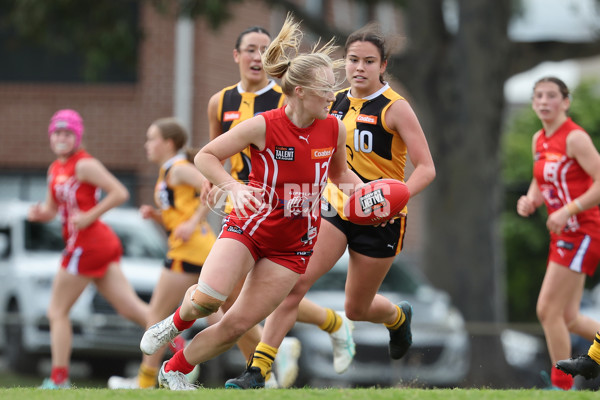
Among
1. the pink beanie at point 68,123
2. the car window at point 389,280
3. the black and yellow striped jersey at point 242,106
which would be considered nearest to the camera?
the black and yellow striped jersey at point 242,106

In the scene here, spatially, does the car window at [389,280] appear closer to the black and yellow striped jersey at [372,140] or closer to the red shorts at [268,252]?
the black and yellow striped jersey at [372,140]

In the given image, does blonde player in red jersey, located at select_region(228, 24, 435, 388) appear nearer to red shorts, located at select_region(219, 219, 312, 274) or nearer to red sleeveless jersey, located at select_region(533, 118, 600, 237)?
red shorts, located at select_region(219, 219, 312, 274)

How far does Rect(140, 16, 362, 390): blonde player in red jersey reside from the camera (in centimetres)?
592

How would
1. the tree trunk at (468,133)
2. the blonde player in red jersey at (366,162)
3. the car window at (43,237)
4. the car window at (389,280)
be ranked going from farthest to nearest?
the tree trunk at (468,133)
the car window at (43,237)
the car window at (389,280)
the blonde player in red jersey at (366,162)

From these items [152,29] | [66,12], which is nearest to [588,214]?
[66,12]

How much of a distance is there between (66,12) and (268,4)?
2857 millimetres

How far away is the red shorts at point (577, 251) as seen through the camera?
761 cm

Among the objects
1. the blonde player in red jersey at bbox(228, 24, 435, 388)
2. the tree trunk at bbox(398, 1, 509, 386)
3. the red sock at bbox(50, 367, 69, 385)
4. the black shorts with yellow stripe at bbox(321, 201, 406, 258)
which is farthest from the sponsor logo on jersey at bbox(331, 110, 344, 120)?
the tree trunk at bbox(398, 1, 509, 386)

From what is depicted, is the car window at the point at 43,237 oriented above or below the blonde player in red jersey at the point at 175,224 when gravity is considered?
below

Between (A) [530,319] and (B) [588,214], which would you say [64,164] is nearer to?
(B) [588,214]

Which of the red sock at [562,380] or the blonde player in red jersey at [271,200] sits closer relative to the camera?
the blonde player in red jersey at [271,200]

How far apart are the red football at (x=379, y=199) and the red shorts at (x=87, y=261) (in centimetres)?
345

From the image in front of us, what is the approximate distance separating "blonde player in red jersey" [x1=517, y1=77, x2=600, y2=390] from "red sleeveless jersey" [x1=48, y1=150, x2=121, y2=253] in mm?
3889

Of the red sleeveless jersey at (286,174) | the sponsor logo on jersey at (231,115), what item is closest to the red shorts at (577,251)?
the red sleeveless jersey at (286,174)
